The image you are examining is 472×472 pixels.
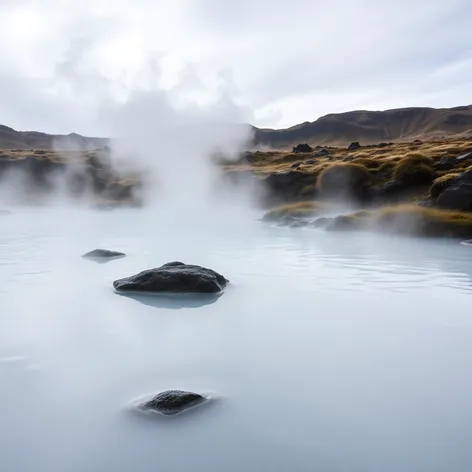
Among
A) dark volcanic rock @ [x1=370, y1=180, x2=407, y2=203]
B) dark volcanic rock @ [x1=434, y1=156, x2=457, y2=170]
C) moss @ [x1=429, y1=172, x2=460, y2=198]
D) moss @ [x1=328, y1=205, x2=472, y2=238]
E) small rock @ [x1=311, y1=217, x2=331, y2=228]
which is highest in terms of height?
dark volcanic rock @ [x1=434, y1=156, x2=457, y2=170]

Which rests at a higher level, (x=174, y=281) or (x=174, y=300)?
(x=174, y=281)

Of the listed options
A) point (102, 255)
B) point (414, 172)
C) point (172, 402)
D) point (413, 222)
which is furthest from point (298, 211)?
point (172, 402)

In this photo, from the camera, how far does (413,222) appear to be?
24938 millimetres

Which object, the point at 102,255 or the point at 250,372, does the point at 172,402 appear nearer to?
the point at 250,372

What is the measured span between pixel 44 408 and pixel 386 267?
12442 mm

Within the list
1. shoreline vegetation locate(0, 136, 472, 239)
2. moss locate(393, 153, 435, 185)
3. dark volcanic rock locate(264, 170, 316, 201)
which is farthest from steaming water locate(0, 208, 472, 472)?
dark volcanic rock locate(264, 170, 316, 201)

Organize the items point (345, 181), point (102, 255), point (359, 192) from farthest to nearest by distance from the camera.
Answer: point (345, 181)
point (359, 192)
point (102, 255)

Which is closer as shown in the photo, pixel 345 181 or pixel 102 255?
pixel 102 255

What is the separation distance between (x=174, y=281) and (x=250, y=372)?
5.06 meters

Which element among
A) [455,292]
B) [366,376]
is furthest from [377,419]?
[455,292]

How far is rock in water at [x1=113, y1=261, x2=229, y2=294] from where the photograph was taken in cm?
1190

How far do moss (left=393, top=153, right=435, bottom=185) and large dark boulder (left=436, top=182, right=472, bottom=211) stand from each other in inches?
243

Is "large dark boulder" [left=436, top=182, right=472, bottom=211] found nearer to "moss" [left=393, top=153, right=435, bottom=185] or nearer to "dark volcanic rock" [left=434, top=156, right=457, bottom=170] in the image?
"moss" [left=393, top=153, right=435, bottom=185]

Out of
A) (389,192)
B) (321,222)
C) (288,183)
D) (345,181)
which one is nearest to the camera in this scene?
(321,222)
